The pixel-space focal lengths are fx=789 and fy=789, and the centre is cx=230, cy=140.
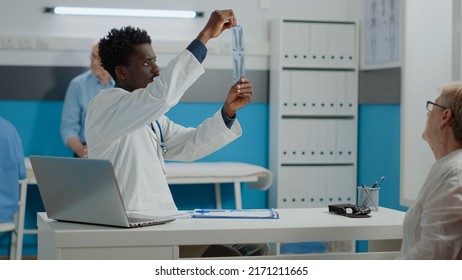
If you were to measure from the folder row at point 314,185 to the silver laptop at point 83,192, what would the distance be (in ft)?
9.85

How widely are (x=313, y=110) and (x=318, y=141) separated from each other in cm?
21

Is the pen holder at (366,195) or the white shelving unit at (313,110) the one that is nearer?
the pen holder at (366,195)

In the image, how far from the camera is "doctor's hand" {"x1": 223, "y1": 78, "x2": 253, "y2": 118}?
260cm

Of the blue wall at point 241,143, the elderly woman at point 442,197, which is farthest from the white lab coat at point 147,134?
the blue wall at point 241,143

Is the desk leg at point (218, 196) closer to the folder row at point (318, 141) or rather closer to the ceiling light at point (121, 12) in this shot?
the folder row at point (318, 141)

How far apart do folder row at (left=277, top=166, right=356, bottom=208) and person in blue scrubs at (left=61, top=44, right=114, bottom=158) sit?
1.34 meters

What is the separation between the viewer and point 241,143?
5.45m

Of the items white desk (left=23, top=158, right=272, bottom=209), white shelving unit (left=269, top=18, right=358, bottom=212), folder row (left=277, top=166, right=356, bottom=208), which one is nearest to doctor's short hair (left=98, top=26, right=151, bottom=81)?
white desk (left=23, top=158, right=272, bottom=209)

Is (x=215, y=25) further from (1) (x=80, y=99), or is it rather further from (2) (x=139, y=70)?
(1) (x=80, y=99)

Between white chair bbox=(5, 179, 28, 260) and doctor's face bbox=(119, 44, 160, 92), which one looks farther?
white chair bbox=(5, 179, 28, 260)

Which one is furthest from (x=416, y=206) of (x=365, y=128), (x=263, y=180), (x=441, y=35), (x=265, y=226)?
(x=365, y=128)

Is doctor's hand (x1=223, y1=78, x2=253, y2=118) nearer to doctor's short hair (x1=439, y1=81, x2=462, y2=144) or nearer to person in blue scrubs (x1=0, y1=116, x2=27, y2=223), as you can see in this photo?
doctor's short hair (x1=439, y1=81, x2=462, y2=144)

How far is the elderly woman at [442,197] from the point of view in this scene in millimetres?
1932
